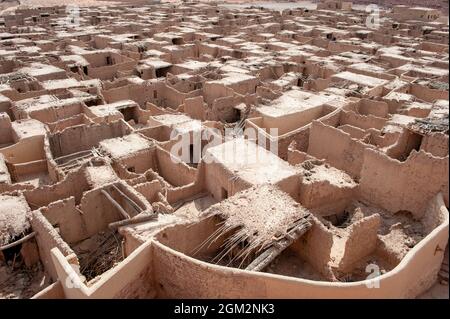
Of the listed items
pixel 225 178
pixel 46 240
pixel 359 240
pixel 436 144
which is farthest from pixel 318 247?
pixel 46 240

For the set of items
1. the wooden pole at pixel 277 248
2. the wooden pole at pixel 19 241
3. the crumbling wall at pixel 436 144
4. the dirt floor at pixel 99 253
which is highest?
the crumbling wall at pixel 436 144

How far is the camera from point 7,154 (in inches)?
701

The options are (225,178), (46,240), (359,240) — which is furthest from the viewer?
(225,178)

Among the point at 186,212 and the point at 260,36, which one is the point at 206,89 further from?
the point at 260,36

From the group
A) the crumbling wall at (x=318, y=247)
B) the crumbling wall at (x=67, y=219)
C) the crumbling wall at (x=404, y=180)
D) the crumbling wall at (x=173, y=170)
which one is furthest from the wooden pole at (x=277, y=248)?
the crumbling wall at (x=67, y=219)

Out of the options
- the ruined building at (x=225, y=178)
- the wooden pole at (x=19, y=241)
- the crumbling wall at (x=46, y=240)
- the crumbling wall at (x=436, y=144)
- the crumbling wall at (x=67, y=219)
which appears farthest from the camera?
the crumbling wall at (x=436, y=144)

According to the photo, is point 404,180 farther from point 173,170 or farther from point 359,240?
point 173,170

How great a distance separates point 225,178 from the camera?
1505 cm

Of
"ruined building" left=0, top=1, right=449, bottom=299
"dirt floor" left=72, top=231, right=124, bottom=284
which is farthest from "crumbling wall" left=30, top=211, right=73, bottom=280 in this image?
"dirt floor" left=72, top=231, right=124, bottom=284

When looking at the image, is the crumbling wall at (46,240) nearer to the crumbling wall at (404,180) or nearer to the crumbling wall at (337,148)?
the crumbling wall at (404,180)

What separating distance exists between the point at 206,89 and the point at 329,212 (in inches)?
511

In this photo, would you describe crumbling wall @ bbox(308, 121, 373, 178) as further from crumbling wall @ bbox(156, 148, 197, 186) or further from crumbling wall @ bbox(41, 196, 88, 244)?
crumbling wall @ bbox(41, 196, 88, 244)

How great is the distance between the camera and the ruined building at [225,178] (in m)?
11.1

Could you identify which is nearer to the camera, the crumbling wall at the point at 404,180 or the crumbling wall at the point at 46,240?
the crumbling wall at the point at 46,240
